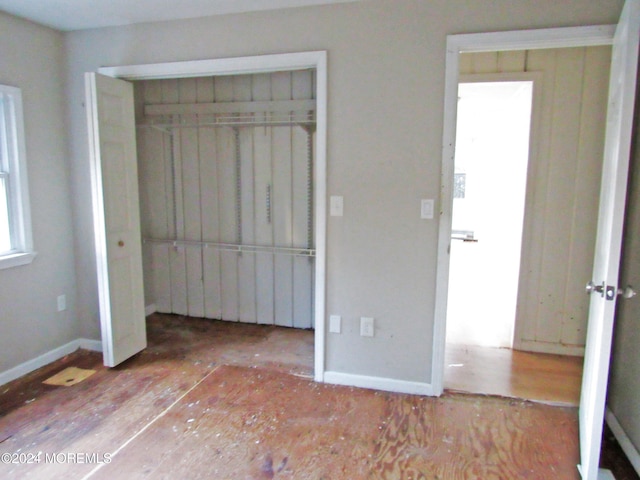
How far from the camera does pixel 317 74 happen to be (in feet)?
8.09

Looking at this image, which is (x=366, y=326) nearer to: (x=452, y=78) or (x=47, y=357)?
(x=452, y=78)

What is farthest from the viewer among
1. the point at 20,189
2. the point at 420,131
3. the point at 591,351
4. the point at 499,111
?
the point at 499,111

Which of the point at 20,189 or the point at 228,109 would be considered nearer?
the point at 20,189

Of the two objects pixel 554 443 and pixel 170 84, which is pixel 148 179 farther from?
pixel 554 443

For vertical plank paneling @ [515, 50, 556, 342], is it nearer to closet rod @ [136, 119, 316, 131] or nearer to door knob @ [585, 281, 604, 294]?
door knob @ [585, 281, 604, 294]

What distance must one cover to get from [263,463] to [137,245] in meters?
1.89

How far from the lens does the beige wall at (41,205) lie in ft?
8.77

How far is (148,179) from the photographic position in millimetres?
3939

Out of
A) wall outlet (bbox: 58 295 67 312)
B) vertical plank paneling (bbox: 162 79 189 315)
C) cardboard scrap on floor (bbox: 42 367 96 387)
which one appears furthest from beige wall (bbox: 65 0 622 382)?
wall outlet (bbox: 58 295 67 312)

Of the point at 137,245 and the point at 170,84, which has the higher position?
the point at 170,84

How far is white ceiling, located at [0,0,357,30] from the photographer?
7.86ft

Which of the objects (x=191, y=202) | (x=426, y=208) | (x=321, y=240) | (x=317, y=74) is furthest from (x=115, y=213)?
(x=426, y=208)

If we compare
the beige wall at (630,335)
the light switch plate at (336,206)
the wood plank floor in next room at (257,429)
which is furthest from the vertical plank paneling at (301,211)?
the beige wall at (630,335)

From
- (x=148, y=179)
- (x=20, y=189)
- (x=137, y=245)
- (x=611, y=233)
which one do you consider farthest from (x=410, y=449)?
(x=148, y=179)
